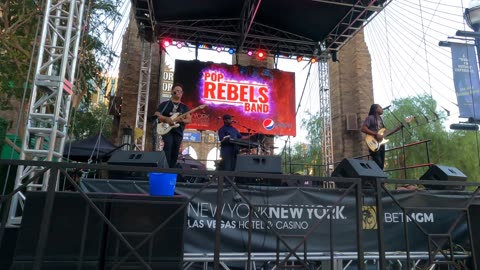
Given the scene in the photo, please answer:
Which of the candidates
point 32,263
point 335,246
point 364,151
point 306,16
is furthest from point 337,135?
point 32,263

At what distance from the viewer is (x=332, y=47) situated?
38.9 ft

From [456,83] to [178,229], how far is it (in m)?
8.12

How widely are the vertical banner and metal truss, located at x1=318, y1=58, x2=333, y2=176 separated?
414cm

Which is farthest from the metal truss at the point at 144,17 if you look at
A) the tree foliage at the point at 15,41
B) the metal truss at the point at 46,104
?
the metal truss at the point at 46,104

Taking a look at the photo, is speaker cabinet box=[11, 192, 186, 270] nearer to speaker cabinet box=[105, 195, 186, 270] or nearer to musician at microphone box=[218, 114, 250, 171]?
speaker cabinet box=[105, 195, 186, 270]

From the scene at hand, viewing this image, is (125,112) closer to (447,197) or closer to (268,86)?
(268,86)

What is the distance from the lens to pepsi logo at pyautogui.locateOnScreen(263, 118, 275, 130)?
11359mm

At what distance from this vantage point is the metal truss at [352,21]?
31.4 feet

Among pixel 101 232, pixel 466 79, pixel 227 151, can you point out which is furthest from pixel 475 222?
pixel 466 79

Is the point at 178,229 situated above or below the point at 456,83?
below

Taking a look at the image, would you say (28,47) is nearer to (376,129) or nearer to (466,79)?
(376,129)

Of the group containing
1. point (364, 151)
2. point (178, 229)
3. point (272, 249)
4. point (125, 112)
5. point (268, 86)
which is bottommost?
point (272, 249)

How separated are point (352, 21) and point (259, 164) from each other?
7.32 m

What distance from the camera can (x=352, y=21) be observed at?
10.4 metres
